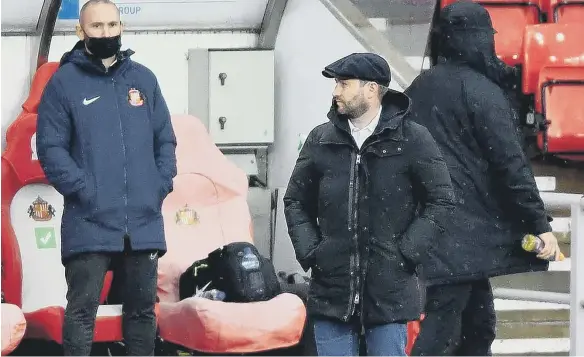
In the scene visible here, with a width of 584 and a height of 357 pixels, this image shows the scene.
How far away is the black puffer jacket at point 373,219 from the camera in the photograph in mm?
4457

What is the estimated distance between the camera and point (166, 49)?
26.8 ft

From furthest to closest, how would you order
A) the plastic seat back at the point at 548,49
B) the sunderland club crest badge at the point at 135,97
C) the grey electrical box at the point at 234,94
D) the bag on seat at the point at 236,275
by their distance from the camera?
the grey electrical box at the point at 234,94 < the plastic seat back at the point at 548,49 < the bag on seat at the point at 236,275 < the sunderland club crest badge at the point at 135,97

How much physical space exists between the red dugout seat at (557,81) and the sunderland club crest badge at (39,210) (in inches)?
102

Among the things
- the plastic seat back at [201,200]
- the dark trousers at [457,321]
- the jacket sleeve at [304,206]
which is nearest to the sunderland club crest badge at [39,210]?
the plastic seat back at [201,200]

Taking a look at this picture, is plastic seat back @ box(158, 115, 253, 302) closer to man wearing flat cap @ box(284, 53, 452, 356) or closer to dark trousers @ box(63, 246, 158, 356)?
dark trousers @ box(63, 246, 158, 356)

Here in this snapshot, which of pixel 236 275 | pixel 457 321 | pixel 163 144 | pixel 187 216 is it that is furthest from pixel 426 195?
pixel 187 216

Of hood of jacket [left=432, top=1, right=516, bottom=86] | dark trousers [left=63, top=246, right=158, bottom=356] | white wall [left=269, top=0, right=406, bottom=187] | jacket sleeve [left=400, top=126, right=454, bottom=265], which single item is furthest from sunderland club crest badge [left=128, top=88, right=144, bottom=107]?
white wall [left=269, top=0, right=406, bottom=187]

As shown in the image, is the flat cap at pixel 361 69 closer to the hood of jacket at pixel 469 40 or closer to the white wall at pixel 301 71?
the hood of jacket at pixel 469 40

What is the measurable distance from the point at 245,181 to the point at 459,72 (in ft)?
7.46

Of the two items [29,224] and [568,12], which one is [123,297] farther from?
[568,12]

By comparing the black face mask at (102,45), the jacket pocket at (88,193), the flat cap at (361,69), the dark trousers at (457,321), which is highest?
the black face mask at (102,45)

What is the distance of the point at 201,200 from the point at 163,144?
1733 mm

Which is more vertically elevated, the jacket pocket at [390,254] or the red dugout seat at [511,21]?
the red dugout seat at [511,21]

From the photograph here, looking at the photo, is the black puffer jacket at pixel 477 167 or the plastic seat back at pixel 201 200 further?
the plastic seat back at pixel 201 200
